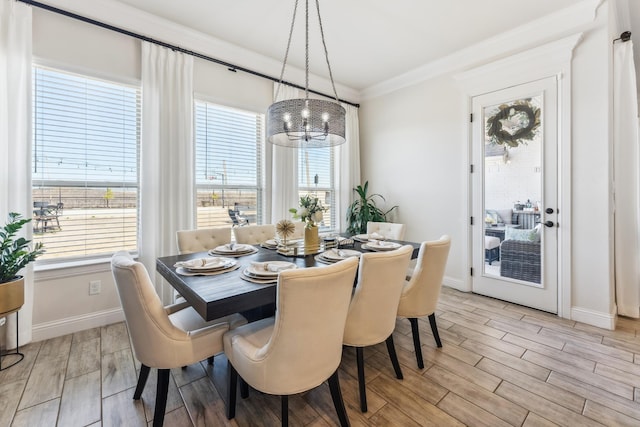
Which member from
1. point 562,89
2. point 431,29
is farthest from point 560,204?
point 431,29

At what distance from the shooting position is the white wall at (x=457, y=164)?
2.67m

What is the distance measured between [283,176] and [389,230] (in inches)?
63.2

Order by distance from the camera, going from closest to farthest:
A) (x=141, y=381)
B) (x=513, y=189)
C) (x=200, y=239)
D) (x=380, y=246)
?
(x=141, y=381) < (x=380, y=246) < (x=200, y=239) < (x=513, y=189)

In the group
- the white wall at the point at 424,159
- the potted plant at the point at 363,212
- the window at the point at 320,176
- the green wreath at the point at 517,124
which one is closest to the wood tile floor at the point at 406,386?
the white wall at the point at 424,159

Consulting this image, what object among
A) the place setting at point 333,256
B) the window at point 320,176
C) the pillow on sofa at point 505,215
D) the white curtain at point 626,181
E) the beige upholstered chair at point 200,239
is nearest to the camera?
the place setting at point 333,256

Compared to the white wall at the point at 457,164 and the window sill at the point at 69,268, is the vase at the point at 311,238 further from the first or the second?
the white wall at the point at 457,164

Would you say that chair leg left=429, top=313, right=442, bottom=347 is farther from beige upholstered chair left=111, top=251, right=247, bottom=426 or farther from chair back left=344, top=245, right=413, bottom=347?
beige upholstered chair left=111, top=251, right=247, bottom=426

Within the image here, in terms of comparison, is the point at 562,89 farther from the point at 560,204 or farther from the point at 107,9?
the point at 107,9

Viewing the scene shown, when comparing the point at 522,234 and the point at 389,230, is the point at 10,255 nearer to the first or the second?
the point at 389,230

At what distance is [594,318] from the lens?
8.89ft

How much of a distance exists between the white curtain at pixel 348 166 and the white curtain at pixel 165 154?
240 cm

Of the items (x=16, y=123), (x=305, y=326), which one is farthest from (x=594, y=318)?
(x=16, y=123)

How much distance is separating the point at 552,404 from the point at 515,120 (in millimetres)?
2798

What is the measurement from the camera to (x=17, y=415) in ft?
5.21
